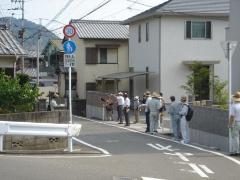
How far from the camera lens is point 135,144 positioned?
18078 millimetres

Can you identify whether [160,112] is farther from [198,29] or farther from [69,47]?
[198,29]

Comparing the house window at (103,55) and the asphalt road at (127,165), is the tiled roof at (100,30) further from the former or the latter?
the asphalt road at (127,165)

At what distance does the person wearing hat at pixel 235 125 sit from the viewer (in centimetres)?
1479

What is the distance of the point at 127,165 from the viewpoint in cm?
1223

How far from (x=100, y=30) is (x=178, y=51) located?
13878 mm

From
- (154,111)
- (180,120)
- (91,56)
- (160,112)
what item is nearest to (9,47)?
(154,111)

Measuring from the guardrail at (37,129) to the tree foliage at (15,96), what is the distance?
128 inches

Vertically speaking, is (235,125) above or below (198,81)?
below

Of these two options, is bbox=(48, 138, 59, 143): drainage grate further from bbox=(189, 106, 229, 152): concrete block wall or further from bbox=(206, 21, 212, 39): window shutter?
bbox=(206, 21, 212, 39): window shutter

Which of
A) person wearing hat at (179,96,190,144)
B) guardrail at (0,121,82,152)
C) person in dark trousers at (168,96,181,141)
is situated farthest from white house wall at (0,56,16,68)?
guardrail at (0,121,82,152)

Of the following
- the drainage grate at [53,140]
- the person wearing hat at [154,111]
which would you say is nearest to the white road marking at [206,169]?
the drainage grate at [53,140]

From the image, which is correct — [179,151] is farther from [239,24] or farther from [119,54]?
[119,54]

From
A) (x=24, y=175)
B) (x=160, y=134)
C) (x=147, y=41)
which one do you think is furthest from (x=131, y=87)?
(x=24, y=175)

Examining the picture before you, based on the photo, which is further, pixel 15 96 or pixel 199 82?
pixel 199 82
